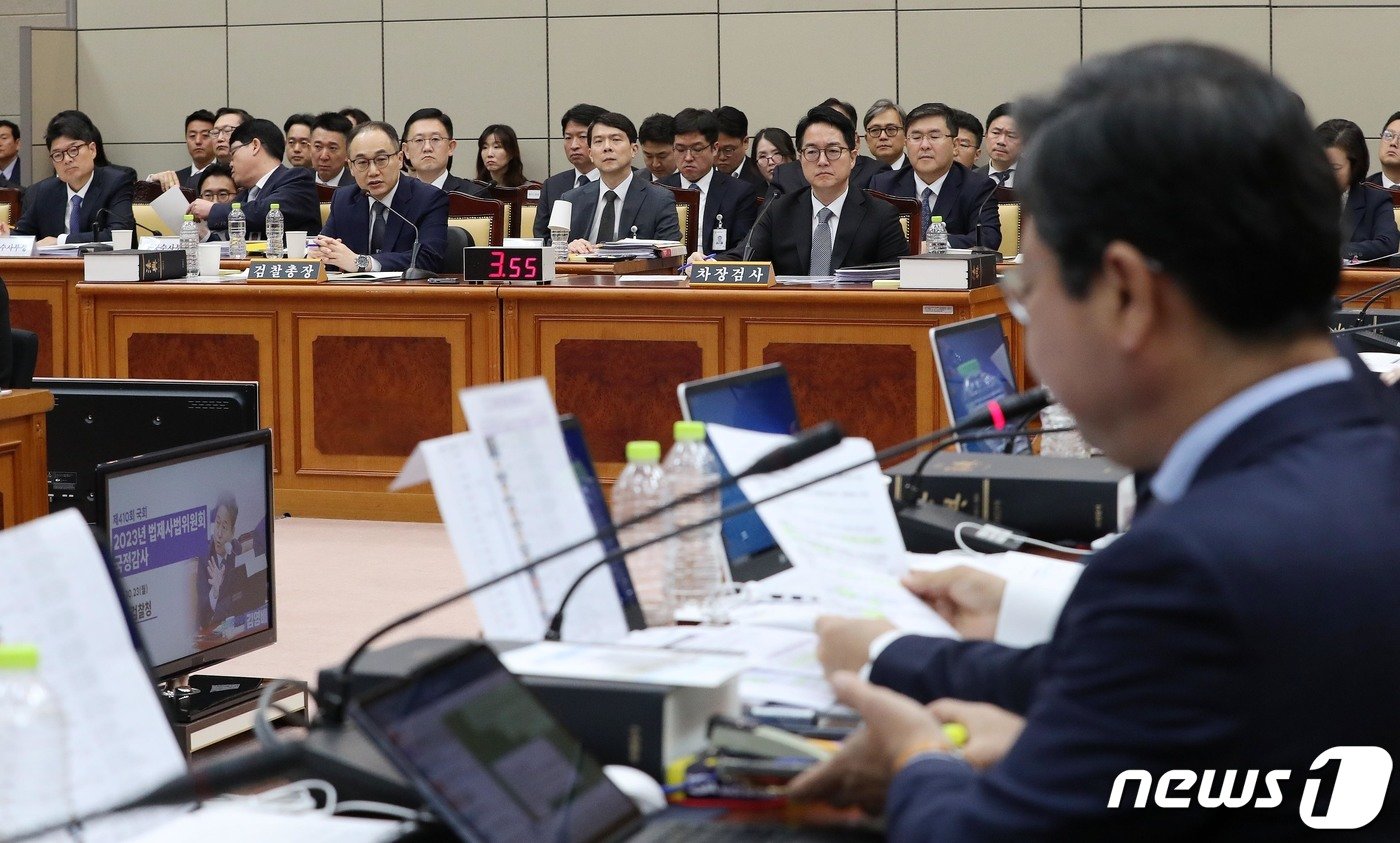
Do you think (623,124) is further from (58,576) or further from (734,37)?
(58,576)

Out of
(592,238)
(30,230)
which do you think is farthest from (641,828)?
(30,230)

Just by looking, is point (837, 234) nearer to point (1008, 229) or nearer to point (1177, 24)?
point (1008, 229)

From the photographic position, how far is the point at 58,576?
1.27 m

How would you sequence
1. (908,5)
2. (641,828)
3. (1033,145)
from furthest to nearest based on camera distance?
(908,5), (641,828), (1033,145)

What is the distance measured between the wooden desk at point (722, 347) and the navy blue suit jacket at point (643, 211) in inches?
62.1

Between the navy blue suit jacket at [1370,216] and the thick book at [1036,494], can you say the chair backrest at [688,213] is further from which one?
the thick book at [1036,494]

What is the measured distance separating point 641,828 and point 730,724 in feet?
0.67

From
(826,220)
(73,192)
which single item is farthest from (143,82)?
(826,220)

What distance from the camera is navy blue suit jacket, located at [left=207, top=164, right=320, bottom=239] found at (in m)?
7.40

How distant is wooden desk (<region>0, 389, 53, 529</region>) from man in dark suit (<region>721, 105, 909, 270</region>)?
128 inches

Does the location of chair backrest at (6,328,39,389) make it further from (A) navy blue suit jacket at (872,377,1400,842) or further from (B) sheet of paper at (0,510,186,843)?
(A) navy blue suit jacket at (872,377,1400,842)

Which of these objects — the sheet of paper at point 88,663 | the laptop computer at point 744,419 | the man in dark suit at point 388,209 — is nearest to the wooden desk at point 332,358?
the man in dark suit at point 388,209

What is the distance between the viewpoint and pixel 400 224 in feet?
21.6

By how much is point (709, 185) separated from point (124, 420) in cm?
515
